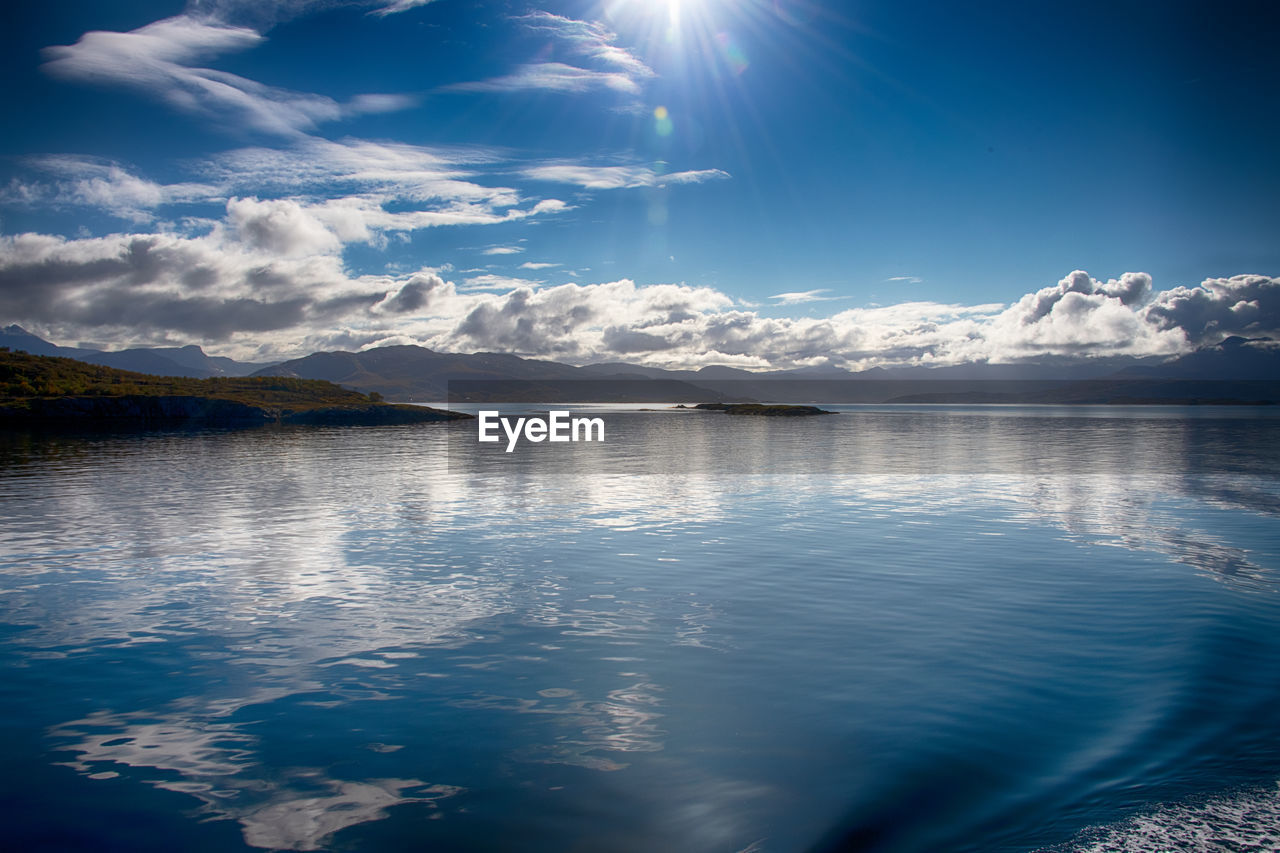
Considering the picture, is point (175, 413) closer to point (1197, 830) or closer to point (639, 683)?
point (639, 683)

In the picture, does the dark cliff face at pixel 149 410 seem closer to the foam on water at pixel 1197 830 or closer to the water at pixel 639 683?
the water at pixel 639 683

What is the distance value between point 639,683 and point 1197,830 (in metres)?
9.07

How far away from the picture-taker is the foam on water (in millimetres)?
8375

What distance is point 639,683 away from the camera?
1395 cm

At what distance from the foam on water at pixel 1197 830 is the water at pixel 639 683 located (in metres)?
0.05

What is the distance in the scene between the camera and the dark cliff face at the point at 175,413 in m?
154

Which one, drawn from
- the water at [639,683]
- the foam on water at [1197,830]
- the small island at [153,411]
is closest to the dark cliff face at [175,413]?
the small island at [153,411]

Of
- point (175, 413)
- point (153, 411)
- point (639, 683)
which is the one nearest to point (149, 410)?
point (153, 411)

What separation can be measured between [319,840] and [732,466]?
54826 millimetres

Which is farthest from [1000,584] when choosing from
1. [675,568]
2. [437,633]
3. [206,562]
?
[206,562]

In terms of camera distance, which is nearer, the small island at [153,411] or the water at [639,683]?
the water at [639,683]

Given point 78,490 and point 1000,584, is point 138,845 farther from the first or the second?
point 78,490

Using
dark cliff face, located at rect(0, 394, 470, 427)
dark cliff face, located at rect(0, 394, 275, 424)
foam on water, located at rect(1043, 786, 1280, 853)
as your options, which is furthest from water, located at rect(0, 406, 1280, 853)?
dark cliff face, located at rect(0, 394, 275, 424)

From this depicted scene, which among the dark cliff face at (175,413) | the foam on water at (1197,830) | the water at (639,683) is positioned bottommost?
the water at (639,683)
